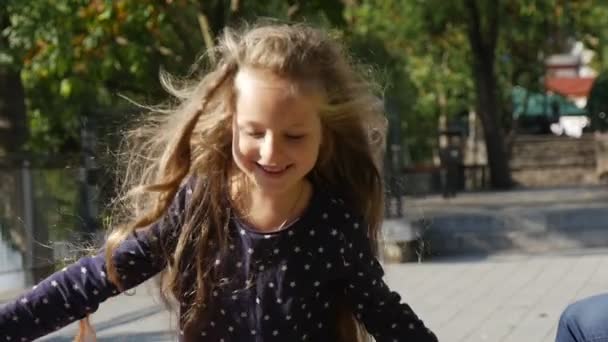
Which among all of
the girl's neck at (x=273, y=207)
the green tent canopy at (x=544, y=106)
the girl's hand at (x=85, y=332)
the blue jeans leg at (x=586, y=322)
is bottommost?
the green tent canopy at (x=544, y=106)

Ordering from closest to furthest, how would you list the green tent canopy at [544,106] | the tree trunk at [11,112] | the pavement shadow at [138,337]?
the pavement shadow at [138,337] < the tree trunk at [11,112] < the green tent canopy at [544,106]

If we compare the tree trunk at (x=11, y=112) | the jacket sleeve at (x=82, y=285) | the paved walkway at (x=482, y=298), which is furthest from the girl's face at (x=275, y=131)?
the tree trunk at (x=11, y=112)

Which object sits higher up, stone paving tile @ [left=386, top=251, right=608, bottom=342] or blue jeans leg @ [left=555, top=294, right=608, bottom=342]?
blue jeans leg @ [left=555, top=294, right=608, bottom=342]

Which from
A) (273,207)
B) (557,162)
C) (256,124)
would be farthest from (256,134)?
(557,162)

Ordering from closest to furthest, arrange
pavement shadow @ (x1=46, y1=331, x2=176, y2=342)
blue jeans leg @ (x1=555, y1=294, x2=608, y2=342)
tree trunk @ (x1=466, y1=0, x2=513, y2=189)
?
blue jeans leg @ (x1=555, y1=294, x2=608, y2=342), pavement shadow @ (x1=46, y1=331, x2=176, y2=342), tree trunk @ (x1=466, y1=0, x2=513, y2=189)

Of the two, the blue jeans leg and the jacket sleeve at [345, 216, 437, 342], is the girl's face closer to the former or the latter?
the jacket sleeve at [345, 216, 437, 342]

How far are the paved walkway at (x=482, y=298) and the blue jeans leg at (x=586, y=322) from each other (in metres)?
3.56

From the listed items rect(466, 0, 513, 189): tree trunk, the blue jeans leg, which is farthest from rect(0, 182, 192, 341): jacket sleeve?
rect(466, 0, 513, 189): tree trunk

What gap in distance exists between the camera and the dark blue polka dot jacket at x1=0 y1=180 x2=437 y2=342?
2.52 meters

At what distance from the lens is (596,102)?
27.6 m

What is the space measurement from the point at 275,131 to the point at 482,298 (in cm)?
662

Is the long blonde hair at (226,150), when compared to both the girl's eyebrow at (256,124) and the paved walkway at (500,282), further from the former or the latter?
the paved walkway at (500,282)

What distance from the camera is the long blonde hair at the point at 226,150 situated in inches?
103

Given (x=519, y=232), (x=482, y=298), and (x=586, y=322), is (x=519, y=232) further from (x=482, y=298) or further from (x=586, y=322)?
(x=586, y=322)
